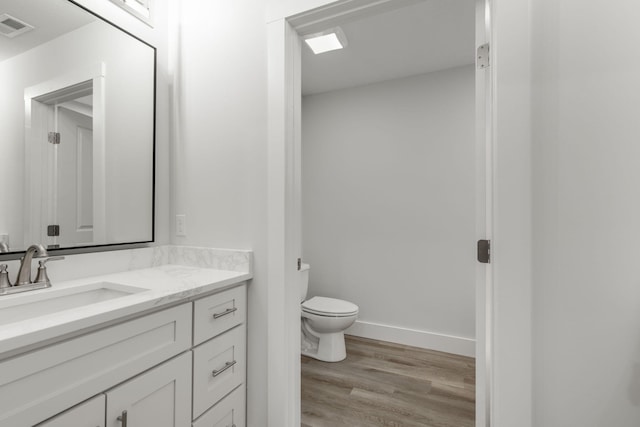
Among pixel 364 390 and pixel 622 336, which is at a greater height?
pixel 622 336

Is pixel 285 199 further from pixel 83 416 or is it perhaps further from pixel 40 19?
pixel 40 19

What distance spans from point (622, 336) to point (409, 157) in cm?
195

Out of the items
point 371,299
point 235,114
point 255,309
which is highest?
point 235,114

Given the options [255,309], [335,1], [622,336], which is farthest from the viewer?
[255,309]

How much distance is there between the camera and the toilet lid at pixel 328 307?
229 centimetres

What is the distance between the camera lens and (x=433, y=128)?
8.38 ft

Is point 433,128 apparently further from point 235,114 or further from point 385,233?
point 235,114

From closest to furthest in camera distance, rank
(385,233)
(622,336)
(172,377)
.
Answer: (622,336) → (172,377) → (385,233)

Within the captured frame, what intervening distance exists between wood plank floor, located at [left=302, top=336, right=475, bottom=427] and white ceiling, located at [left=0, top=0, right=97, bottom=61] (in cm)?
207

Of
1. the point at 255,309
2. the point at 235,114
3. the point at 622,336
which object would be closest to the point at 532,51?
the point at 622,336

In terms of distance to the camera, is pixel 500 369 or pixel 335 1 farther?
pixel 335 1

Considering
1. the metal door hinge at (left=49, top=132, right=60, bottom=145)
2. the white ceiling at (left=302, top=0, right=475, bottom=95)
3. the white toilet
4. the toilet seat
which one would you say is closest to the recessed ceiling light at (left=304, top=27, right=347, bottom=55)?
the white ceiling at (left=302, top=0, right=475, bottom=95)

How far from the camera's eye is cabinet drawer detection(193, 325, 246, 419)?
1.10 m

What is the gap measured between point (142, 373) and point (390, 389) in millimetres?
1571
